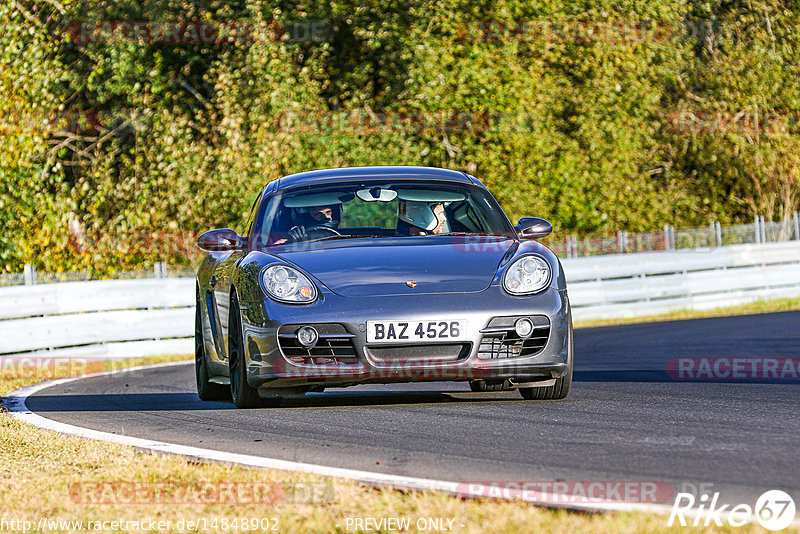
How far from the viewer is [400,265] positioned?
25.1 ft

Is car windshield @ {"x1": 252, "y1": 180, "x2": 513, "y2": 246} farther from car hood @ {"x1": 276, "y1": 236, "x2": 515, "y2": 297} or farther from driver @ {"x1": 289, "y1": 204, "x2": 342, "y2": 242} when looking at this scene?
car hood @ {"x1": 276, "y1": 236, "x2": 515, "y2": 297}

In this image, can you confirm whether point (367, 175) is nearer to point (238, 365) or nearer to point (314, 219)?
point (314, 219)

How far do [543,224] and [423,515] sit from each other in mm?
4240

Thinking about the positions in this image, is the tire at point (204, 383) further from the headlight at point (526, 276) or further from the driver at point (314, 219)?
the headlight at point (526, 276)

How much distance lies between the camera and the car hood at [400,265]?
24.6ft

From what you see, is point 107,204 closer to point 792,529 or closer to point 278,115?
point 278,115

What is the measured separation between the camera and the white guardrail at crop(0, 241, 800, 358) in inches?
585

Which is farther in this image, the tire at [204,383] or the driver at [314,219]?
the tire at [204,383]

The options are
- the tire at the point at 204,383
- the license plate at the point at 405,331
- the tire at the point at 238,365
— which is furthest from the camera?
the tire at the point at 204,383

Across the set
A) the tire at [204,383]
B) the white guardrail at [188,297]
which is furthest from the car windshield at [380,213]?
the white guardrail at [188,297]

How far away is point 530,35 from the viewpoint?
2805 centimetres

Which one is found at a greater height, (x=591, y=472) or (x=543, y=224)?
(x=543, y=224)

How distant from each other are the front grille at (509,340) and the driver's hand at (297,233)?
1.45 meters

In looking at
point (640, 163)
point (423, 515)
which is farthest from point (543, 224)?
point (640, 163)
